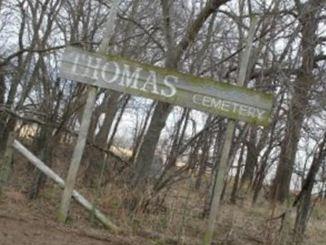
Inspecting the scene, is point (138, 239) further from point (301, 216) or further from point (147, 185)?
point (301, 216)

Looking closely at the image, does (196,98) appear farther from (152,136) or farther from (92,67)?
(152,136)

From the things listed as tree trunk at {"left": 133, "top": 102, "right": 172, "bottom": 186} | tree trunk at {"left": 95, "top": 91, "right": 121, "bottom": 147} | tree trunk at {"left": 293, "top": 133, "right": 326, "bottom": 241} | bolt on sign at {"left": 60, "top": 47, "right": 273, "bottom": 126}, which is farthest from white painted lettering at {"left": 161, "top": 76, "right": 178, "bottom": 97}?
tree trunk at {"left": 95, "top": 91, "right": 121, "bottom": 147}

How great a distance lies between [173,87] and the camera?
9117 mm

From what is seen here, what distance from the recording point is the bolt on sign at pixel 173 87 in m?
9.09

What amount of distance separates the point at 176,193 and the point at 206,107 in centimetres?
412

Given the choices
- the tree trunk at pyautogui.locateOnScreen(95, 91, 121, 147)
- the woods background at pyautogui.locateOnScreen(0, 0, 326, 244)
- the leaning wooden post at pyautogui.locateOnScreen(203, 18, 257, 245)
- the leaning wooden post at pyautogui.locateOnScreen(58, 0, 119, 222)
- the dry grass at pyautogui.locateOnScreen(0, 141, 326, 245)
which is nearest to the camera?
the leaning wooden post at pyautogui.locateOnScreen(203, 18, 257, 245)

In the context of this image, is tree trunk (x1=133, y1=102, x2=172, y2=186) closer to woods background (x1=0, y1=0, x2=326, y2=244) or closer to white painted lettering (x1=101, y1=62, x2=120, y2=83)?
woods background (x1=0, y1=0, x2=326, y2=244)

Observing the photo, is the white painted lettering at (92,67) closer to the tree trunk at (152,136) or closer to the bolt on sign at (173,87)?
the bolt on sign at (173,87)

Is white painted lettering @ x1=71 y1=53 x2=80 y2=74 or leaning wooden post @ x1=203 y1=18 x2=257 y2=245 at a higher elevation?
white painted lettering @ x1=71 y1=53 x2=80 y2=74

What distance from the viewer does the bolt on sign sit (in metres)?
9.09

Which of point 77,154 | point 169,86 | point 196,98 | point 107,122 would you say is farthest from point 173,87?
point 107,122

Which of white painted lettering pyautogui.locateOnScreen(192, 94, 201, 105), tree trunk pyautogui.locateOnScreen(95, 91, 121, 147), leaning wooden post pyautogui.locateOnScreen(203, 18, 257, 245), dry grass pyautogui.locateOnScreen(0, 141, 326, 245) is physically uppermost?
tree trunk pyautogui.locateOnScreen(95, 91, 121, 147)

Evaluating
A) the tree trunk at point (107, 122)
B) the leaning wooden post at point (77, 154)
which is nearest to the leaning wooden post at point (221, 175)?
the leaning wooden post at point (77, 154)

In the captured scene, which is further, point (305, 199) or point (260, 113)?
point (305, 199)
